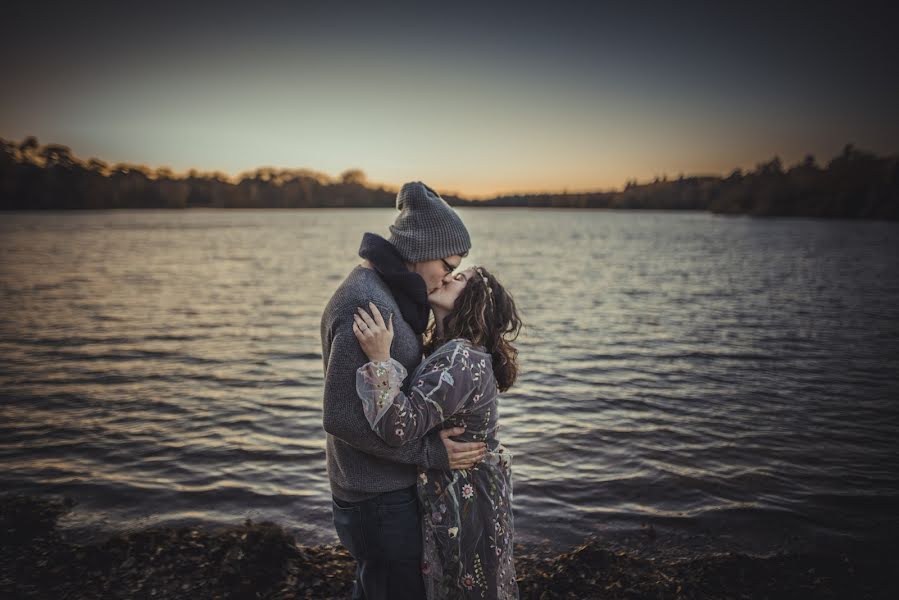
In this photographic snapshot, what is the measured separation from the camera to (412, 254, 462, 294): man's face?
9.07ft

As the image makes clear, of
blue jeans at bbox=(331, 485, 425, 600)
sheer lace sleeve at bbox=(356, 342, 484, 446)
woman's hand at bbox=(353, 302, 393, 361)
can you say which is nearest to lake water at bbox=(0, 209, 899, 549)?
blue jeans at bbox=(331, 485, 425, 600)

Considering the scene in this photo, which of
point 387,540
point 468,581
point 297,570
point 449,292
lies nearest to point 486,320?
point 449,292

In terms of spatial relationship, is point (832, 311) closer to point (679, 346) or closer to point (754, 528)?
point (679, 346)

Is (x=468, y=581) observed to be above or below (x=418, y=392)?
below

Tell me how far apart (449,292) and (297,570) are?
3.19m

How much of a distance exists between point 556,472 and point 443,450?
4940 mm

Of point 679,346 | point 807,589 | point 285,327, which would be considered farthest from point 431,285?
point 285,327

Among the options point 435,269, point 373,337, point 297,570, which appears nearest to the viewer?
point 373,337

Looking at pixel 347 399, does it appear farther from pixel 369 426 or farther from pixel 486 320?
pixel 486 320

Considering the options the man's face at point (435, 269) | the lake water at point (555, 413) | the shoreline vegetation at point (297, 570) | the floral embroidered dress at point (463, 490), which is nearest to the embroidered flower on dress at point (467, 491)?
the floral embroidered dress at point (463, 490)

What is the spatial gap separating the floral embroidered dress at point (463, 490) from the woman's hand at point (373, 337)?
7 cm

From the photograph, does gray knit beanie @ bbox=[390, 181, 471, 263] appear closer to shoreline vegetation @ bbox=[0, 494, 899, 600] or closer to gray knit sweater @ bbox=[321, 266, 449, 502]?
gray knit sweater @ bbox=[321, 266, 449, 502]

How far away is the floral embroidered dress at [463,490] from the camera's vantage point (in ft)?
8.03

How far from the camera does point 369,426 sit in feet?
7.79
